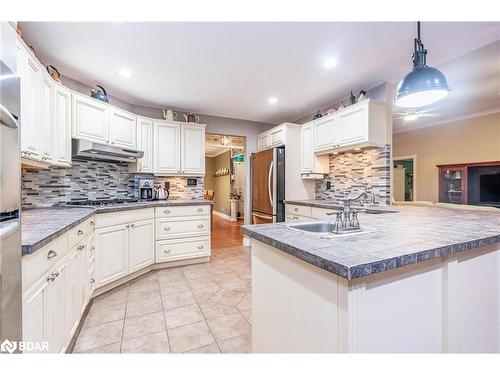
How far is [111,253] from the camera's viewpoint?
2432 mm

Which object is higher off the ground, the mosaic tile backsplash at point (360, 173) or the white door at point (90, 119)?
the white door at point (90, 119)

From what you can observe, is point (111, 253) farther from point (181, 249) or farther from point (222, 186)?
point (222, 186)

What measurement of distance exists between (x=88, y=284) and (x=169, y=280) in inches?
36.0

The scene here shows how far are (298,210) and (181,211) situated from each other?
1702 mm

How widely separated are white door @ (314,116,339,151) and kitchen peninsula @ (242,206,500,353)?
6.98ft

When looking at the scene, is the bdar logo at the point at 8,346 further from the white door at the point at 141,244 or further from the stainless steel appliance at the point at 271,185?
the stainless steel appliance at the point at 271,185

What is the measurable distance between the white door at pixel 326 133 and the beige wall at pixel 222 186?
195 inches

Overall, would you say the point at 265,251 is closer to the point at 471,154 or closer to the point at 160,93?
the point at 160,93

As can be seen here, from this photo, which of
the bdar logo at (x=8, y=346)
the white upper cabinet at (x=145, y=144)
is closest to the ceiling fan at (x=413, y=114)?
the white upper cabinet at (x=145, y=144)

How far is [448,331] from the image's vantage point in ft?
3.43

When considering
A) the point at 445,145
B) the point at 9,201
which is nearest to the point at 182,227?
the point at 9,201

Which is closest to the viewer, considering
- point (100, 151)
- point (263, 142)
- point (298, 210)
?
point (100, 151)

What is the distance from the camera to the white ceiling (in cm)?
191

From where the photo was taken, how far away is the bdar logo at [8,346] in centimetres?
78
